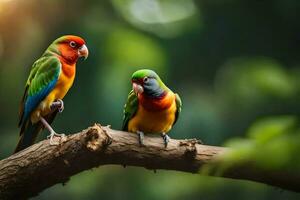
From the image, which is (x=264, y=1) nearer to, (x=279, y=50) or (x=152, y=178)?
(x=279, y=50)

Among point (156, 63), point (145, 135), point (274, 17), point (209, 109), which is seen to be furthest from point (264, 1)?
point (145, 135)

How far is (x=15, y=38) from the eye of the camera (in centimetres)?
369

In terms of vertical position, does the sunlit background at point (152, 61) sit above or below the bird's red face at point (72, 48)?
above

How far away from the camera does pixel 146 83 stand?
1835mm

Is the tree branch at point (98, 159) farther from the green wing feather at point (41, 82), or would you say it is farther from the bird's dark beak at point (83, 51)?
the bird's dark beak at point (83, 51)

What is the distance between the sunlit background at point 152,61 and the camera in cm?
383

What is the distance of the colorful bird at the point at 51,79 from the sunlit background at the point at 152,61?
132 centimetres

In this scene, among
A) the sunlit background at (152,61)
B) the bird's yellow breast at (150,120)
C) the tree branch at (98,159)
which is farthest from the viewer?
Answer: the sunlit background at (152,61)

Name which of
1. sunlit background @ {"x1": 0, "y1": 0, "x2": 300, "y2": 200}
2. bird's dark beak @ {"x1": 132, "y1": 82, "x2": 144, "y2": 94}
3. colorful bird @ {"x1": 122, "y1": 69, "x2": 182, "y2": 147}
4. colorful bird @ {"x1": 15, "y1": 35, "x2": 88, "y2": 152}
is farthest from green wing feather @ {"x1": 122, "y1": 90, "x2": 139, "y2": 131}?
sunlit background @ {"x1": 0, "y1": 0, "x2": 300, "y2": 200}

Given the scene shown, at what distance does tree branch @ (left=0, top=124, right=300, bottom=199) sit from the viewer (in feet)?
5.52

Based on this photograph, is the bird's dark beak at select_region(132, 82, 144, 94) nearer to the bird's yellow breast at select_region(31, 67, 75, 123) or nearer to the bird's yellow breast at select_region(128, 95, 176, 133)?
the bird's yellow breast at select_region(128, 95, 176, 133)

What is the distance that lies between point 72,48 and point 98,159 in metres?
0.36

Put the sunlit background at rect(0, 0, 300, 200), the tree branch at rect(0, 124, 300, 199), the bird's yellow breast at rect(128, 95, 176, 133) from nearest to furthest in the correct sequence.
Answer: the tree branch at rect(0, 124, 300, 199) < the bird's yellow breast at rect(128, 95, 176, 133) < the sunlit background at rect(0, 0, 300, 200)

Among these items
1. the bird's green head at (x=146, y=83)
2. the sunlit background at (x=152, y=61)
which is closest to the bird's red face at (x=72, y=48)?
the bird's green head at (x=146, y=83)
